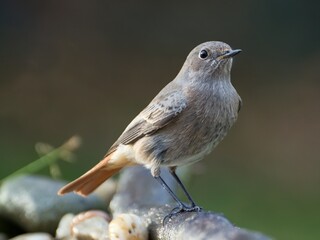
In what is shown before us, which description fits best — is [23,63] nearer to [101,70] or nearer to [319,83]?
[101,70]

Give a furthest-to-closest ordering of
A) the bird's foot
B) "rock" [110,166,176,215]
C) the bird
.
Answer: "rock" [110,166,176,215]
the bird
the bird's foot

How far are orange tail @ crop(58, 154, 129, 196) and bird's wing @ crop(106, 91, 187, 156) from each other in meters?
0.16

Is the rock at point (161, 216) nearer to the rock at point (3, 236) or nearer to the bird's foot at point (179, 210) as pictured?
the bird's foot at point (179, 210)

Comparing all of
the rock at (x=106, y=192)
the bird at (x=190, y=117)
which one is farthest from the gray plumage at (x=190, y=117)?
the rock at (x=106, y=192)

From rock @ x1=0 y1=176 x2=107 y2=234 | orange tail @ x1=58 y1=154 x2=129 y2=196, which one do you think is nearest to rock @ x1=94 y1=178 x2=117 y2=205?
rock @ x1=0 y1=176 x2=107 y2=234

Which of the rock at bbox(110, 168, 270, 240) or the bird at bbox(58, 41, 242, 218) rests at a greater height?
the bird at bbox(58, 41, 242, 218)

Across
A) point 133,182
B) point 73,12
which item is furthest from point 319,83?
point 133,182

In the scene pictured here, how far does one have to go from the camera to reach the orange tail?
4766 millimetres

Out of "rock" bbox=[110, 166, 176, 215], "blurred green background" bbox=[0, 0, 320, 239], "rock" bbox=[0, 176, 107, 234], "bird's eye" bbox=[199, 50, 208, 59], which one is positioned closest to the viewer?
"bird's eye" bbox=[199, 50, 208, 59]

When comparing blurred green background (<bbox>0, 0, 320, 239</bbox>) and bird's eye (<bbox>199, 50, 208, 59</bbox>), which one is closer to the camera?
bird's eye (<bbox>199, 50, 208, 59</bbox>)

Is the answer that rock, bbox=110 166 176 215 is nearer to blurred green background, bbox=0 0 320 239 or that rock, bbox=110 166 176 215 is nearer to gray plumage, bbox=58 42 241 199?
gray plumage, bbox=58 42 241 199

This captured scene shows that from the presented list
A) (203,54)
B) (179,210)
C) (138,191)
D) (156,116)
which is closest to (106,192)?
(138,191)

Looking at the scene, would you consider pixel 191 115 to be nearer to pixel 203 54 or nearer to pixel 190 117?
pixel 190 117

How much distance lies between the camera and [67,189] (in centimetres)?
477
